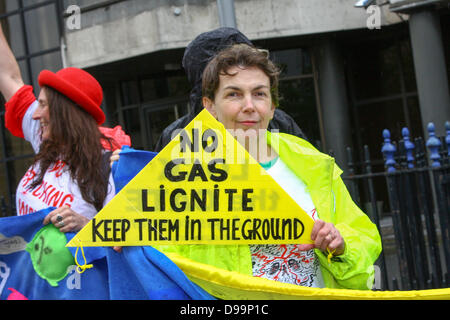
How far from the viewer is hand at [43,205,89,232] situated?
224 cm

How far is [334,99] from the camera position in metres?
10.4

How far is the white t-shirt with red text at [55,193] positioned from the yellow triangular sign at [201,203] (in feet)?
2.00

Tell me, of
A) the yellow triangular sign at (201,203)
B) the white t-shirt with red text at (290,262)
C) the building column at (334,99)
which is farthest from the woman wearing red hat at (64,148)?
the building column at (334,99)

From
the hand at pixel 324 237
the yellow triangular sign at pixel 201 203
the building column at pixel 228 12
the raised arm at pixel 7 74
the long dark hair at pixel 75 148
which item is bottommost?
the hand at pixel 324 237

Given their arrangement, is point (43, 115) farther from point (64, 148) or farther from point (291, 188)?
point (291, 188)

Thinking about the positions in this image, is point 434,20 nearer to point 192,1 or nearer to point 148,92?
point 192,1

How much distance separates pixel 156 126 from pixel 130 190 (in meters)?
9.93

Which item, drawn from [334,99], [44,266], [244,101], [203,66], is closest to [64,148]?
[44,266]

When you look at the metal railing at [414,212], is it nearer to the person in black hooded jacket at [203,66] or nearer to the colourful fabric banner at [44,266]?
the person in black hooded jacket at [203,66]

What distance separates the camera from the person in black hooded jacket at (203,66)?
2.65 meters

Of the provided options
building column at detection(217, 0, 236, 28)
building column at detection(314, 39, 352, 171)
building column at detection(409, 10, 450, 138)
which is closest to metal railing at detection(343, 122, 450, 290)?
building column at detection(217, 0, 236, 28)

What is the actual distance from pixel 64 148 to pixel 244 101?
887 mm

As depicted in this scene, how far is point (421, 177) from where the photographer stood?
14.4 feet

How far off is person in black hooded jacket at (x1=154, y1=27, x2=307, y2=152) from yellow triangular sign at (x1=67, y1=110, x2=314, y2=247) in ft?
2.68
